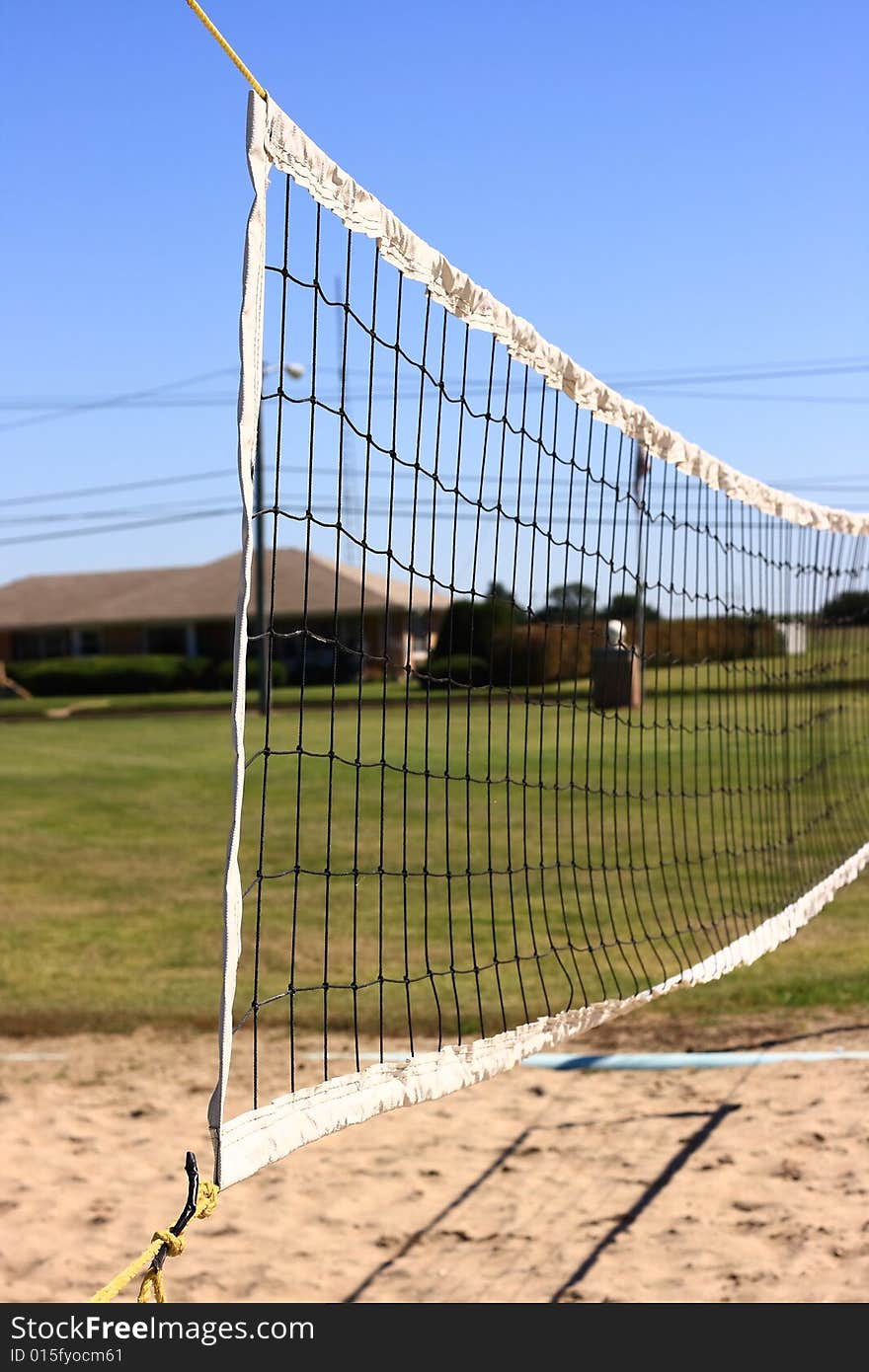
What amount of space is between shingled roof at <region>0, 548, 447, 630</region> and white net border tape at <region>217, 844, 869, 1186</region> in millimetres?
46636

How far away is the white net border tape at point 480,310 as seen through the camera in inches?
131

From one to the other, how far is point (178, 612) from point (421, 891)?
154 ft

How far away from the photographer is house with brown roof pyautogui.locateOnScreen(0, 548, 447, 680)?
53812mm

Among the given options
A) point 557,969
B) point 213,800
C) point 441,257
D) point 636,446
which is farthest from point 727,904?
point 213,800

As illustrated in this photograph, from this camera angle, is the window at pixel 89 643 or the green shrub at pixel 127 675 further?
the window at pixel 89 643

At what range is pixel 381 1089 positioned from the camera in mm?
3723

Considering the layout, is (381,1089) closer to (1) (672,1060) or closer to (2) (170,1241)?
(2) (170,1241)

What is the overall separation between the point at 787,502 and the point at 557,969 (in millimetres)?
3314

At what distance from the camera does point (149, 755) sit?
2517cm

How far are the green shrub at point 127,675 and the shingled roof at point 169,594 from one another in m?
4.08

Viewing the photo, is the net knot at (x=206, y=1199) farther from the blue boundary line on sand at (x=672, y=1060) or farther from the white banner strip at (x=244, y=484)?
the blue boundary line on sand at (x=672, y=1060)

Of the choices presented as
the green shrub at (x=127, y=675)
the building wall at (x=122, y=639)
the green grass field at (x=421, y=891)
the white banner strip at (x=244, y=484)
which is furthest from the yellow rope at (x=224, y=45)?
the building wall at (x=122, y=639)

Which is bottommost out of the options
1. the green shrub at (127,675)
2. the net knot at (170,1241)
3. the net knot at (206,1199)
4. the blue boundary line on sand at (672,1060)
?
the blue boundary line on sand at (672,1060)
